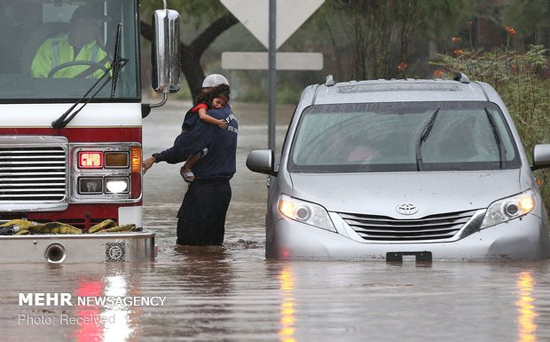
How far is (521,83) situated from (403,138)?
717 cm

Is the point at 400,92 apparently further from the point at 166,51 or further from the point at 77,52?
the point at 77,52

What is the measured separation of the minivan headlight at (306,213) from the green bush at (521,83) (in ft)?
23.9

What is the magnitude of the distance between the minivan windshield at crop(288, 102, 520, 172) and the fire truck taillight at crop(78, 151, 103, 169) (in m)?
1.49

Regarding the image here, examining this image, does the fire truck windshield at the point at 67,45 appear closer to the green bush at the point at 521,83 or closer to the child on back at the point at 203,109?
the child on back at the point at 203,109

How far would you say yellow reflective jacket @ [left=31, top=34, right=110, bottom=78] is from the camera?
12.6m

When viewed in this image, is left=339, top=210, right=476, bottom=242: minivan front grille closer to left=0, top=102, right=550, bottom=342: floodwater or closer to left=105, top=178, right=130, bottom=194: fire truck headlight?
left=0, top=102, right=550, bottom=342: floodwater

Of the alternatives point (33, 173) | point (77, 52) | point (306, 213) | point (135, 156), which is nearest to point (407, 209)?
point (306, 213)

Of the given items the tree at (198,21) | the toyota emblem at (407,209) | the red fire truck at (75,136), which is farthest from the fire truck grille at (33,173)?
the tree at (198,21)

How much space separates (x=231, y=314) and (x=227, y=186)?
16.5ft

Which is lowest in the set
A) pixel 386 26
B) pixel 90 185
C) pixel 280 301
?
pixel 280 301

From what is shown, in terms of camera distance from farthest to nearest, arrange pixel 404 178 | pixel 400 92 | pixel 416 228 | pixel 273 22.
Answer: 1. pixel 273 22
2. pixel 400 92
3. pixel 404 178
4. pixel 416 228

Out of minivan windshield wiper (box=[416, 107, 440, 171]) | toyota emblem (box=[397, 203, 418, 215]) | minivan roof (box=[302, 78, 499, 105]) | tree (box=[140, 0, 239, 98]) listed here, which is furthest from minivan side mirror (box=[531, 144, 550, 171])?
tree (box=[140, 0, 239, 98])

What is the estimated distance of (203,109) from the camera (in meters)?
14.4

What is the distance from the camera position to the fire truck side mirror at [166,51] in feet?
39.7
